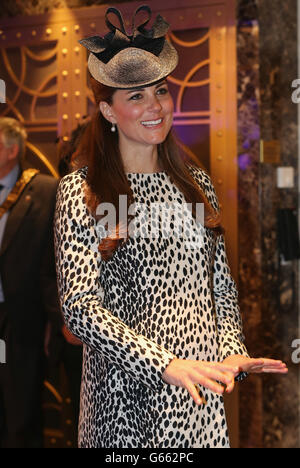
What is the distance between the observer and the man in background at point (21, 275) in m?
2.74

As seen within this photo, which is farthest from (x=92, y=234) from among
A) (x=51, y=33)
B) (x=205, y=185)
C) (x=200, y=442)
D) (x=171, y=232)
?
(x=51, y=33)

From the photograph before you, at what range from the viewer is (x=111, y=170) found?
1.54 m

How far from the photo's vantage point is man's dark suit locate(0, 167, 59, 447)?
274cm

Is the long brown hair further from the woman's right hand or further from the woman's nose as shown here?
the woman's right hand

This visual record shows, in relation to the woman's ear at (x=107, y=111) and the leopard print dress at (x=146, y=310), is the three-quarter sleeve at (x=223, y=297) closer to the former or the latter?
the leopard print dress at (x=146, y=310)

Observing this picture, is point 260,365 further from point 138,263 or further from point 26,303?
point 26,303

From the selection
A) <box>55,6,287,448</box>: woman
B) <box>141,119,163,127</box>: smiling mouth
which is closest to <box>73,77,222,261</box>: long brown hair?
<box>55,6,287,448</box>: woman

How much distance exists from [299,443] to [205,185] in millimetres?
1848

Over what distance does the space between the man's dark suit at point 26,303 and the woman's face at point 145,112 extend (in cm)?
124

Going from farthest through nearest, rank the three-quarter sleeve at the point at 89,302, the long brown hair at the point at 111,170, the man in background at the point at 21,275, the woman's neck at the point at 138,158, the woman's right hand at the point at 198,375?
the man in background at the point at 21,275 → the woman's neck at the point at 138,158 → the long brown hair at the point at 111,170 → the three-quarter sleeve at the point at 89,302 → the woman's right hand at the point at 198,375

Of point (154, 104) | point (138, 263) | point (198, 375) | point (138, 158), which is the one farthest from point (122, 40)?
point (198, 375)

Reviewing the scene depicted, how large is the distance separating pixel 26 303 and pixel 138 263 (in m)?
1.41

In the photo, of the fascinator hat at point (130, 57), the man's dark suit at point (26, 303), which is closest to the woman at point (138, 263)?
the fascinator hat at point (130, 57)

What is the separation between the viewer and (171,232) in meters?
1.56
